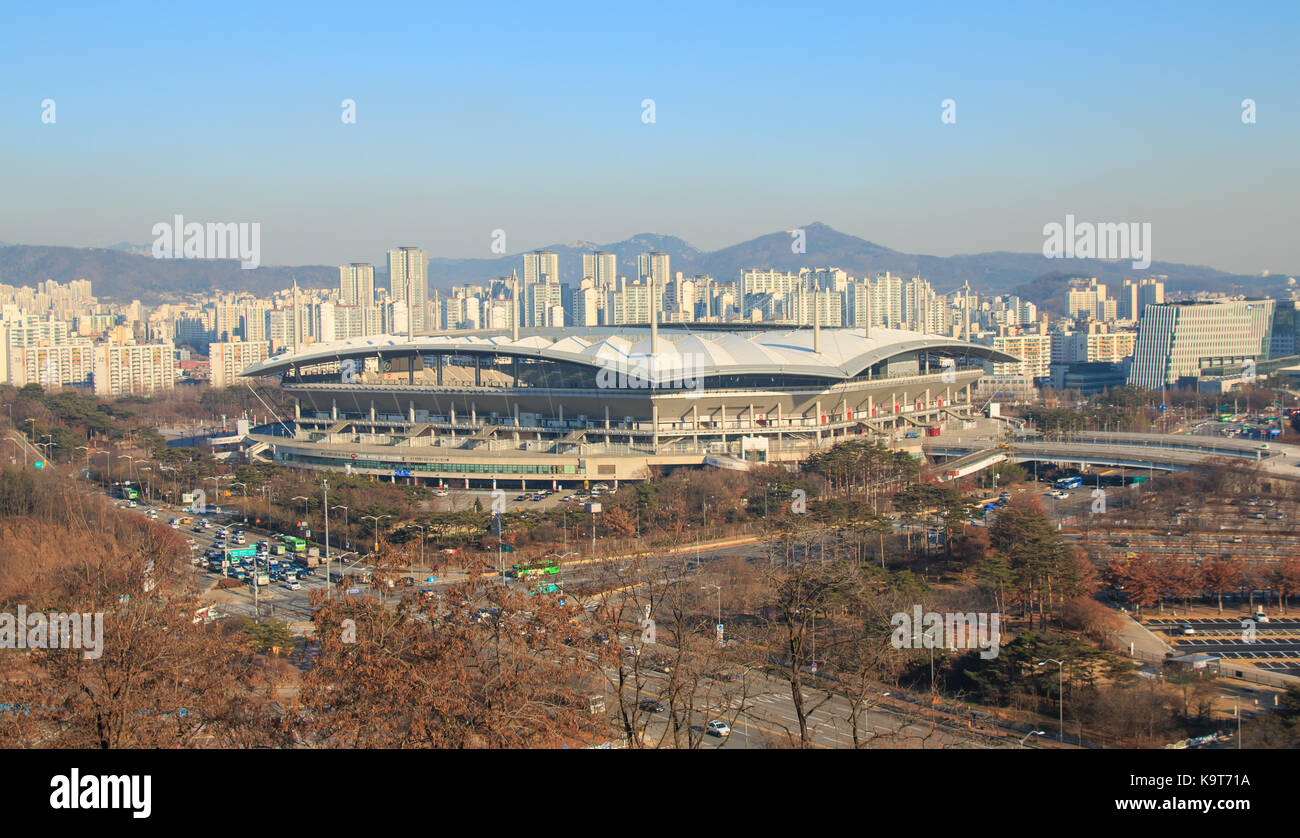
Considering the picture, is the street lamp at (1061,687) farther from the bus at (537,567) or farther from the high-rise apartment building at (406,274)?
the high-rise apartment building at (406,274)

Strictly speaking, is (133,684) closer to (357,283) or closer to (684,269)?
(357,283)

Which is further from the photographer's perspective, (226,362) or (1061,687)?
(226,362)

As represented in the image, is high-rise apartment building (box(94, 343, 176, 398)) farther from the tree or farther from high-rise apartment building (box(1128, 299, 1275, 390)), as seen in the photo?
the tree

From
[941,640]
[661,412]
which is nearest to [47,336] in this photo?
[661,412]

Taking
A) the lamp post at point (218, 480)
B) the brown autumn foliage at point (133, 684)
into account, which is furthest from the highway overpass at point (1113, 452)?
the brown autumn foliage at point (133, 684)

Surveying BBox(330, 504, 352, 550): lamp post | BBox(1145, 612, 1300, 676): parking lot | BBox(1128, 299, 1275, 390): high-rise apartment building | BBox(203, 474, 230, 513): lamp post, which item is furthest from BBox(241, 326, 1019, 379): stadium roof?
BBox(1128, 299, 1275, 390): high-rise apartment building

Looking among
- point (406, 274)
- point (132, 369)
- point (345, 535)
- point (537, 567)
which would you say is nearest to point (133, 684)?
point (537, 567)
